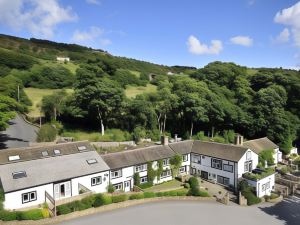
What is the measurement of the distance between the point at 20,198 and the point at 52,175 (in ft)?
11.9

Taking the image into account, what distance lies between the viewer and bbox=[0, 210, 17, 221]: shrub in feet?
79.8

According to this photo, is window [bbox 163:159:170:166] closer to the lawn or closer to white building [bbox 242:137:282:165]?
the lawn

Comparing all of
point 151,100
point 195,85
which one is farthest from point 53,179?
point 195,85

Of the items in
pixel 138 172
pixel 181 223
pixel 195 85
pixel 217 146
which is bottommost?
pixel 181 223

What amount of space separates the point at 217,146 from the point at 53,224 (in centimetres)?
2472

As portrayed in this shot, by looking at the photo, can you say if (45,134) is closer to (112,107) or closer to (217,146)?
(112,107)

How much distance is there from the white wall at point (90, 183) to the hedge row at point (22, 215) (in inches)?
196

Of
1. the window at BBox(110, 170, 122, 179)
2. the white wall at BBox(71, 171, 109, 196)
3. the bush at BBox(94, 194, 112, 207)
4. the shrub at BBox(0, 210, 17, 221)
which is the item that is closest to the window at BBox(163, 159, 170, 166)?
the window at BBox(110, 170, 122, 179)

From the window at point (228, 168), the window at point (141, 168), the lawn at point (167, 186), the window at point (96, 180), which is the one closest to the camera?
the window at point (96, 180)

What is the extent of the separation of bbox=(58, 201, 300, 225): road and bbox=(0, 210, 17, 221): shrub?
13.8 feet

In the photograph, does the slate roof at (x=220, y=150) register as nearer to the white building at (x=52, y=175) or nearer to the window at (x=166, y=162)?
the window at (x=166, y=162)

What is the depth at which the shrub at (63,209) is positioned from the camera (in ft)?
87.7

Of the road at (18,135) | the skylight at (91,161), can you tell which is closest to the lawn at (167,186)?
the skylight at (91,161)

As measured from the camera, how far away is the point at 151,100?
54938mm
